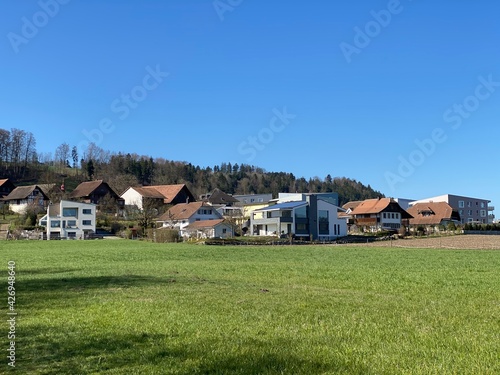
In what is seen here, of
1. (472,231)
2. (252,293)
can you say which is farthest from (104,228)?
(252,293)

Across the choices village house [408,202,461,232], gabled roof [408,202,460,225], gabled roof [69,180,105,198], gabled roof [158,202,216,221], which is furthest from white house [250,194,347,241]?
gabled roof [69,180,105,198]

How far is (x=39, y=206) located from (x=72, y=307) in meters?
100

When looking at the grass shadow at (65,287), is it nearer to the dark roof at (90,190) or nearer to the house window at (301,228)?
the house window at (301,228)

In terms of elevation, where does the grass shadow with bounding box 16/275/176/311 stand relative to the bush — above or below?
below

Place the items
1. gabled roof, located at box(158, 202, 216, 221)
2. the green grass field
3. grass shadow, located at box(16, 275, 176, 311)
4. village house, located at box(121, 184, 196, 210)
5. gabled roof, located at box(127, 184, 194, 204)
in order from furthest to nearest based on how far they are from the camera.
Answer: gabled roof, located at box(127, 184, 194, 204)
village house, located at box(121, 184, 196, 210)
gabled roof, located at box(158, 202, 216, 221)
grass shadow, located at box(16, 275, 176, 311)
the green grass field

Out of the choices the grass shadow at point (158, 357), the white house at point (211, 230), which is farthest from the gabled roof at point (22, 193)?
the grass shadow at point (158, 357)

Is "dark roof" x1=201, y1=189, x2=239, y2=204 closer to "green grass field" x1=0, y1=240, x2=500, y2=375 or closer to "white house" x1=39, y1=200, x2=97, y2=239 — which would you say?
"white house" x1=39, y1=200, x2=97, y2=239

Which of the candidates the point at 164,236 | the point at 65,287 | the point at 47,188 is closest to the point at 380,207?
the point at 164,236

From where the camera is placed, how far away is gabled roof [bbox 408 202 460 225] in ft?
373

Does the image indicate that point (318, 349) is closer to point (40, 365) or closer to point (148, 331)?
point (148, 331)

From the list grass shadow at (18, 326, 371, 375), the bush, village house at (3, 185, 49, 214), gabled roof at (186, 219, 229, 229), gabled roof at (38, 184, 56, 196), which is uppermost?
gabled roof at (38, 184, 56, 196)

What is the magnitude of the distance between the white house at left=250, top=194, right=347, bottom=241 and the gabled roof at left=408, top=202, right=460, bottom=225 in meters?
30.2

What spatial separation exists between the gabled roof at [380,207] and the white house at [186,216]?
33844 mm

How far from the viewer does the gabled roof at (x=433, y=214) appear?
11377 cm
